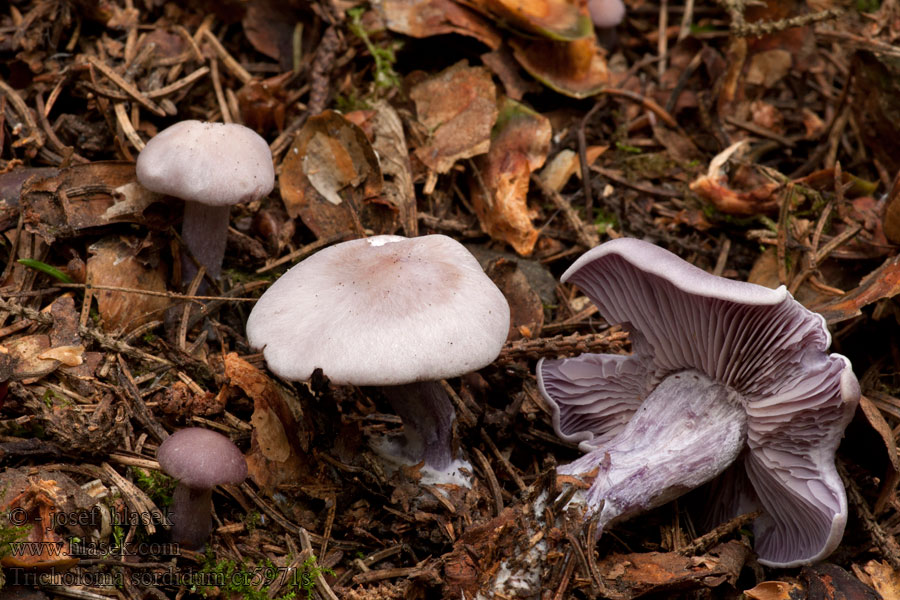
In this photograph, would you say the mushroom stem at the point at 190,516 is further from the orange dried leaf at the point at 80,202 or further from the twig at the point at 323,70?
the twig at the point at 323,70

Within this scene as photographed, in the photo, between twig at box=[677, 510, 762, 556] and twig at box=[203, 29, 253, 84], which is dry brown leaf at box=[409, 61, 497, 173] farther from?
→ twig at box=[677, 510, 762, 556]

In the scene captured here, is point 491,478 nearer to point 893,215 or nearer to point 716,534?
point 716,534

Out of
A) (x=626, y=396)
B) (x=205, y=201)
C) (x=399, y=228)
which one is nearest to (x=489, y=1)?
(x=399, y=228)

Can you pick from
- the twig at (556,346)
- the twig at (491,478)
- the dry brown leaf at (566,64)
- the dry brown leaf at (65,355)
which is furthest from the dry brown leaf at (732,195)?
the dry brown leaf at (65,355)

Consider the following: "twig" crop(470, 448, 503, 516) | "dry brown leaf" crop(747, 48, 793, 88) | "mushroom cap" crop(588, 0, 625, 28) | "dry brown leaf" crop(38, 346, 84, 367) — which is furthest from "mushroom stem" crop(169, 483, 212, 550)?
"dry brown leaf" crop(747, 48, 793, 88)

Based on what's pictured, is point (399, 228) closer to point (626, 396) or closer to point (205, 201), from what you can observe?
point (205, 201)

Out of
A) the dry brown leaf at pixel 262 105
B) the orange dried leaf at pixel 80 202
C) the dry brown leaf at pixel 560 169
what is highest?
the dry brown leaf at pixel 262 105
